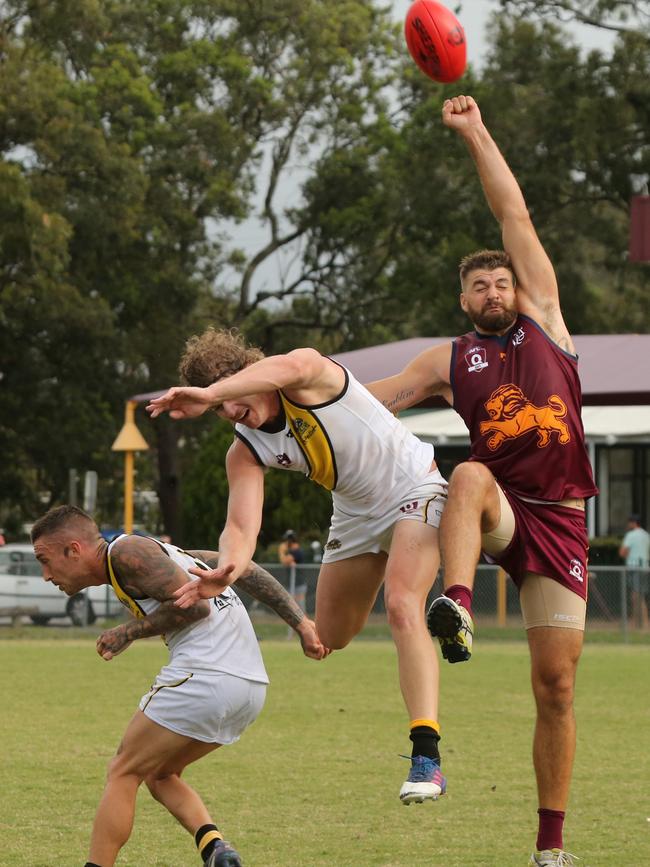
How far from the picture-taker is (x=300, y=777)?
10.5 meters

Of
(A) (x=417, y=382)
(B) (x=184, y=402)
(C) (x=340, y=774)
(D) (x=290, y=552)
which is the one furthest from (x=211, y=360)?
(D) (x=290, y=552)

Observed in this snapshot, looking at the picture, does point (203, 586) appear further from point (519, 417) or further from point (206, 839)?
point (519, 417)

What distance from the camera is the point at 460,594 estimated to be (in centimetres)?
657

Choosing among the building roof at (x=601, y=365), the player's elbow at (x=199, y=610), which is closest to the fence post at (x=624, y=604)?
the building roof at (x=601, y=365)

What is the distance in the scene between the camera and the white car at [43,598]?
24109mm

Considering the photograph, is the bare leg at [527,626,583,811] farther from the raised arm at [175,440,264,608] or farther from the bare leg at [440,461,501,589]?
the raised arm at [175,440,264,608]

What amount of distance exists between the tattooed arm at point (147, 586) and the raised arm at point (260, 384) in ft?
2.14

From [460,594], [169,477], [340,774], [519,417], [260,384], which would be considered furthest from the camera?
[169,477]

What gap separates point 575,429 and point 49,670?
481 inches

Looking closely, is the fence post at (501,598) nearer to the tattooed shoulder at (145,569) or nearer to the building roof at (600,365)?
the building roof at (600,365)

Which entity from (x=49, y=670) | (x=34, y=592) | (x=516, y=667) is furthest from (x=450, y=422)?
(x=49, y=670)

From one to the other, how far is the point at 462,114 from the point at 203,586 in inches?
106

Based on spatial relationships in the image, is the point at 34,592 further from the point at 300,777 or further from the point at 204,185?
the point at 204,185

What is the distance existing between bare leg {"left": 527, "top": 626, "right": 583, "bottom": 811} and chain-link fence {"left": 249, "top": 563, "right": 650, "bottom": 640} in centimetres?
1393
